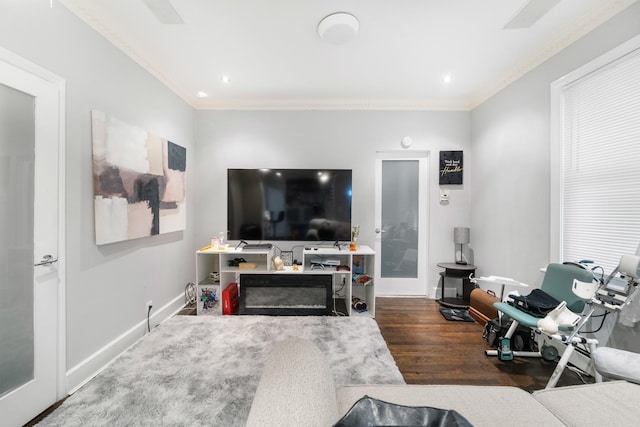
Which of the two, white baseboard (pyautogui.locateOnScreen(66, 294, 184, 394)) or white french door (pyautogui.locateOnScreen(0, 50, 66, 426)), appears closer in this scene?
white french door (pyautogui.locateOnScreen(0, 50, 66, 426))

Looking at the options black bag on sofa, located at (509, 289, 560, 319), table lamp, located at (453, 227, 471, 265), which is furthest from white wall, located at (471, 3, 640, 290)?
black bag on sofa, located at (509, 289, 560, 319)

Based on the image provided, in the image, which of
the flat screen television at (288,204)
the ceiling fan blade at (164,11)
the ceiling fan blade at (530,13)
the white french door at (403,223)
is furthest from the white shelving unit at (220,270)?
the ceiling fan blade at (530,13)

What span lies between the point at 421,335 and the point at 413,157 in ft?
7.36

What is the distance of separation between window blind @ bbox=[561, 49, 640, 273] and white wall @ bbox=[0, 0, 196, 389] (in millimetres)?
3779

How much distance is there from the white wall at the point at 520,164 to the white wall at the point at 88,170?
374cm

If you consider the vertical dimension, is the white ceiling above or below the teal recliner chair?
above

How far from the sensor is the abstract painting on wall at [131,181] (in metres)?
1.88

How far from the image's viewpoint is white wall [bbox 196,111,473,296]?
3.43 m

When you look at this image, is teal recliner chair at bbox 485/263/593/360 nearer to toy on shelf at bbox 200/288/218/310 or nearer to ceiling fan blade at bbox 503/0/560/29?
ceiling fan blade at bbox 503/0/560/29

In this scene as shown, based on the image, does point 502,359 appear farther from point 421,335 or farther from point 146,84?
point 146,84

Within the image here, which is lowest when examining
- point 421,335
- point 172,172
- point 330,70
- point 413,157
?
point 421,335

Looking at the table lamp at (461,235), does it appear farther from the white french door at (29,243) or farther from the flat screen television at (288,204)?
the white french door at (29,243)

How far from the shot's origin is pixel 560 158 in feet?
7.22

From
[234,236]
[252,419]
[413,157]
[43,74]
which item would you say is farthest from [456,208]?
[43,74]
